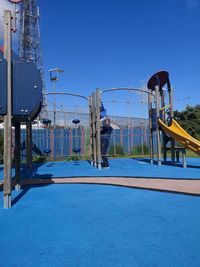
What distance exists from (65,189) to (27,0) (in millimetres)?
45845

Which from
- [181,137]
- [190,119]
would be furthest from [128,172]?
[190,119]

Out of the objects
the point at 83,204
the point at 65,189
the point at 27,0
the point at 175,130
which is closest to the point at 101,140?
the point at 175,130

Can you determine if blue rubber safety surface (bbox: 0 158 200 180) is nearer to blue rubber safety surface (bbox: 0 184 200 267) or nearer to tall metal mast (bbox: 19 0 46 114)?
blue rubber safety surface (bbox: 0 184 200 267)

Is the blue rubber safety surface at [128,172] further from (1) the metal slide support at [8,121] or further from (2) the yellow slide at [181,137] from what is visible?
(1) the metal slide support at [8,121]

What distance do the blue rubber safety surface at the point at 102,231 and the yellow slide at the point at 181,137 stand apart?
7482 millimetres

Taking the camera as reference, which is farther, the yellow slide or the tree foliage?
the tree foliage

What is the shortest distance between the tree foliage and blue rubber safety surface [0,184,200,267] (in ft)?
97.8

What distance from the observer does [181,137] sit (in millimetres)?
14273

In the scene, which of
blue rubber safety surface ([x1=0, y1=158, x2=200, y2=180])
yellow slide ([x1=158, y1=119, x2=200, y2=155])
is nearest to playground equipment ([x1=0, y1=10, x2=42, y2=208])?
blue rubber safety surface ([x1=0, y1=158, x2=200, y2=180])

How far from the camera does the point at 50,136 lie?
76.2 ft

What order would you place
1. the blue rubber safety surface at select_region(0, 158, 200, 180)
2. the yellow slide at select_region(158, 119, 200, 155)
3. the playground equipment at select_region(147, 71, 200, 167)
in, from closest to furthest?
the blue rubber safety surface at select_region(0, 158, 200, 180), the yellow slide at select_region(158, 119, 200, 155), the playground equipment at select_region(147, 71, 200, 167)

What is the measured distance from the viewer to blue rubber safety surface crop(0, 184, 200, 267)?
325 centimetres

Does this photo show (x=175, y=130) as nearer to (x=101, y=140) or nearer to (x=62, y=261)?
(x=101, y=140)

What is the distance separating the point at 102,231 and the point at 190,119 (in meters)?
37.7
